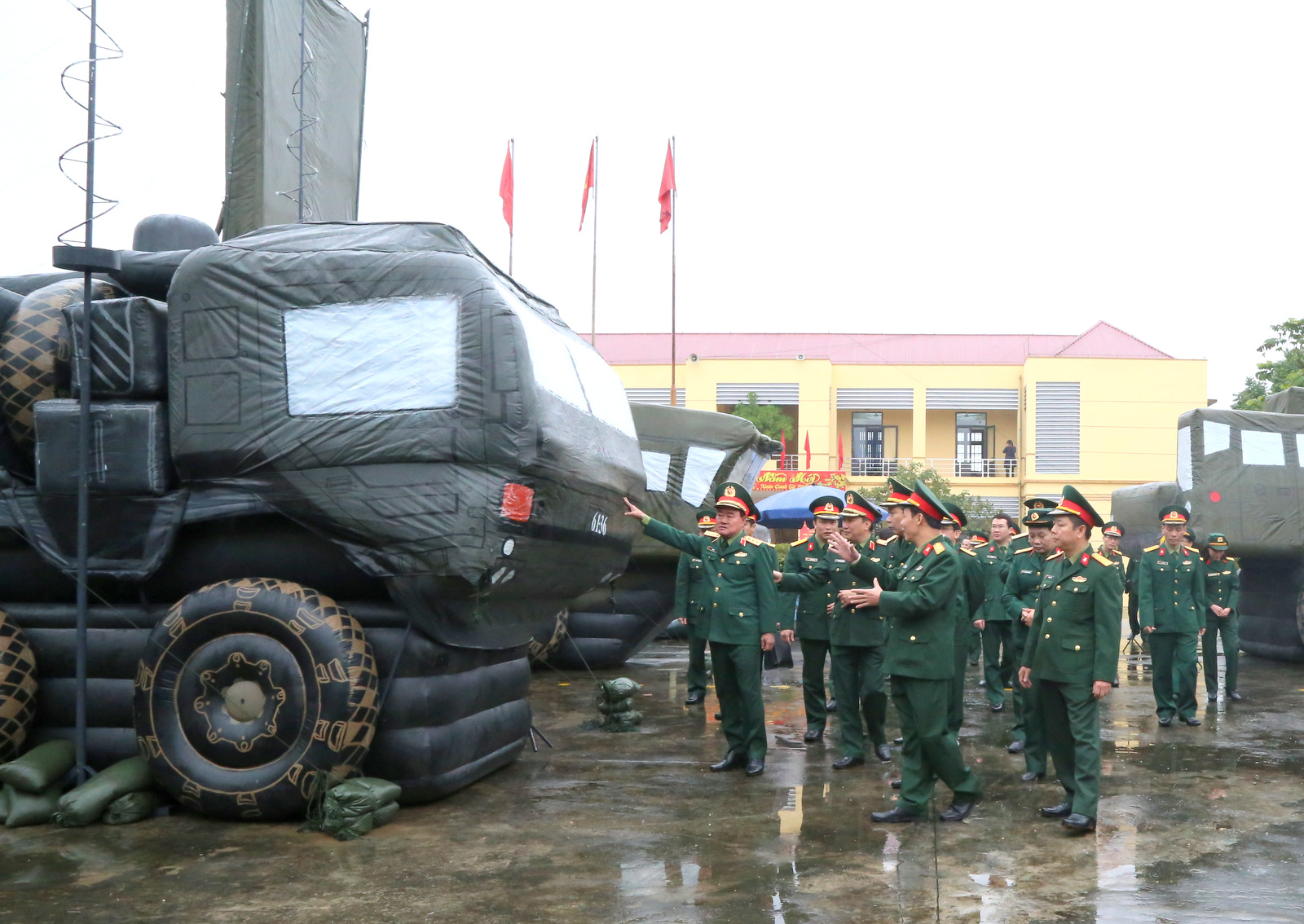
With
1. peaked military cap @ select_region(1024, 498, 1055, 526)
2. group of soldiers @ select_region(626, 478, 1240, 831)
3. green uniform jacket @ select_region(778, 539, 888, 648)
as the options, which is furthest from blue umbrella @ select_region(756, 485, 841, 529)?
peaked military cap @ select_region(1024, 498, 1055, 526)

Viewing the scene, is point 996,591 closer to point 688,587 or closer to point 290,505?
point 688,587

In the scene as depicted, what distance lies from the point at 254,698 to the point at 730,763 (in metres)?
3.02

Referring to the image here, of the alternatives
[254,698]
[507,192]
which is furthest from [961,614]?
[507,192]

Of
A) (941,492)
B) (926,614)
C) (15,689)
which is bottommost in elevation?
(15,689)

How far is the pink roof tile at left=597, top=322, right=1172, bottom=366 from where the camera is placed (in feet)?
133

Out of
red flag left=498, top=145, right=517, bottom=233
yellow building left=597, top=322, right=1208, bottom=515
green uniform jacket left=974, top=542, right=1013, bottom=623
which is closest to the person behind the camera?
green uniform jacket left=974, top=542, right=1013, bottom=623

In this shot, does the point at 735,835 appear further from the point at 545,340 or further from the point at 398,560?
the point at 545,340

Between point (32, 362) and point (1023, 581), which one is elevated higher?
point (32, 362)

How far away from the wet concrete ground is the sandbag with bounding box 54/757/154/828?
0.11 meters

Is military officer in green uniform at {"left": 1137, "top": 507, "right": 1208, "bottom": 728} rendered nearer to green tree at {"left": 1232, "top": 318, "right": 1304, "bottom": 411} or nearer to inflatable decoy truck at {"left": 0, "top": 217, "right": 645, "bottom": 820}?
inflatable decoy truck at {"left": 0, "top": 217, "right": 645, "bottom": 820}

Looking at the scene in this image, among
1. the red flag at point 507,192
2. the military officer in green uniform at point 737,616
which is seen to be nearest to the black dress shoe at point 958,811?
the military officer in green uniform at point 737,616

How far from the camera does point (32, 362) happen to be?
6566mm

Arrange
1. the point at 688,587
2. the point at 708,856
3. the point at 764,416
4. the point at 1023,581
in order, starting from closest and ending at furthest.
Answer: the point at 708,856
the point at 1023,581
the point at 688,587
the point at 764,416

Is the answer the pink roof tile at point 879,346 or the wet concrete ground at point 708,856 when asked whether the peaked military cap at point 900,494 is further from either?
the pink roof tile at point 879,346
